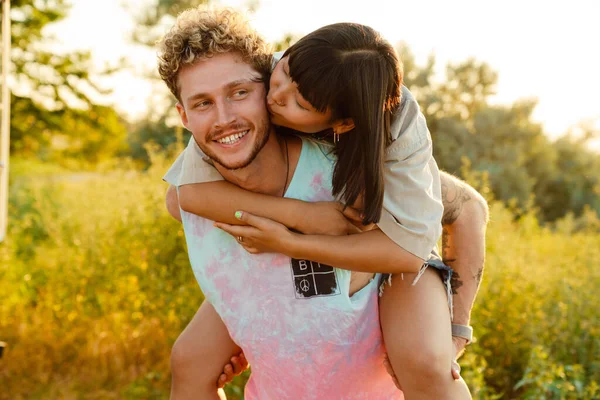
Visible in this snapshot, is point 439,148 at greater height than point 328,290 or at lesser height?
lesser

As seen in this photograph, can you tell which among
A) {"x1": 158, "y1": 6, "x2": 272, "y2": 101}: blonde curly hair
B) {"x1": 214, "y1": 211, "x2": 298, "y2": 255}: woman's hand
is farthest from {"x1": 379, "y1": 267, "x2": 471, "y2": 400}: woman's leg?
{"x1": 158, "y1": 6, "x2": 272, "y2": 101}: blonde curly hair

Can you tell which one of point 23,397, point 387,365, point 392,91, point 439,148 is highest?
point 392,91

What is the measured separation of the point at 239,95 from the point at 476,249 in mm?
953

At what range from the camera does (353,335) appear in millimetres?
1909

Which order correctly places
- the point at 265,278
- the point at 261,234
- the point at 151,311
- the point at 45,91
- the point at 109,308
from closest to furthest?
the point at 261,234 → the point at 265,278 → the point at 151,311 → the point at 109,308 → the point at 45,91

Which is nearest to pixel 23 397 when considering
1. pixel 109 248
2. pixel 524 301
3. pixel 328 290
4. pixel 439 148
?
pixel 109 248

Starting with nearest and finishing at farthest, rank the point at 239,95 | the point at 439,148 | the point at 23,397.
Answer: the point at 239,95 → the point at 23,397 → the point at 439,148

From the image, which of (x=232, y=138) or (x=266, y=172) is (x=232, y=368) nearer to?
(x=266, y=172)

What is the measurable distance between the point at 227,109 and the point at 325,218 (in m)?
0.44

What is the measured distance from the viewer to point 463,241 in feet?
7.00

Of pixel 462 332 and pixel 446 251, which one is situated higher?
pixel 446 251

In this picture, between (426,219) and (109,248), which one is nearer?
(426,219)

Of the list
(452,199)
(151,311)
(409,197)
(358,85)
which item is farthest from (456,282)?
(151,311)

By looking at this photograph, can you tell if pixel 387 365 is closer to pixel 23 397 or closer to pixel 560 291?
pixel 560 291
